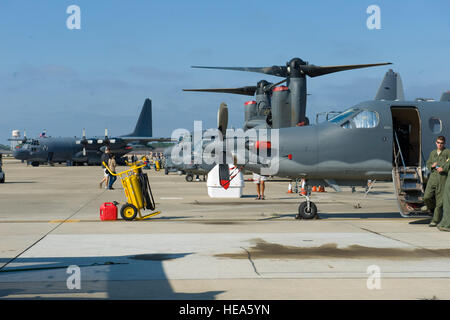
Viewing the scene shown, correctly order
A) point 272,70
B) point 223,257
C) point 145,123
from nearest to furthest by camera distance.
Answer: point 223,257 < point 272,70 < point 145,123

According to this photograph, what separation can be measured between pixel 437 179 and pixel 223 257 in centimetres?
602

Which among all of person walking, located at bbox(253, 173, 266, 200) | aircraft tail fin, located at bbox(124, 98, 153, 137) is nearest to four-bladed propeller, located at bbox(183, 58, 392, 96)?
person walking, located at bbox(253, 173, 266, 200)

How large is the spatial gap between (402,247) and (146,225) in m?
5.82

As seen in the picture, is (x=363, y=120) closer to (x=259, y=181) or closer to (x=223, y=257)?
(x=223, y=257)

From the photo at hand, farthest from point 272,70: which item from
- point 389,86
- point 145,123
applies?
point 145,123

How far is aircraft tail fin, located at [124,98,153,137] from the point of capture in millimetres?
92562

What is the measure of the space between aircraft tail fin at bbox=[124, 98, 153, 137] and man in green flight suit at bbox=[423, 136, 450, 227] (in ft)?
272

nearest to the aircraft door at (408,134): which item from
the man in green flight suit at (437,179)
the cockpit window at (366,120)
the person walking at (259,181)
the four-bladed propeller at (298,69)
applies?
the cockpit window at (366,120)

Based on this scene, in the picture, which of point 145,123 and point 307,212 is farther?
point 145,123

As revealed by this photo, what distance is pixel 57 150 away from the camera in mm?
68625

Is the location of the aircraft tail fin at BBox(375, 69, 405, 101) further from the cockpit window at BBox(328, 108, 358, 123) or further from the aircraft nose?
the aircraft nose

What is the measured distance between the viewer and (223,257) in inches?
320

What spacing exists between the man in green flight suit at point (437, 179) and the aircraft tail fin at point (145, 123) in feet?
272
